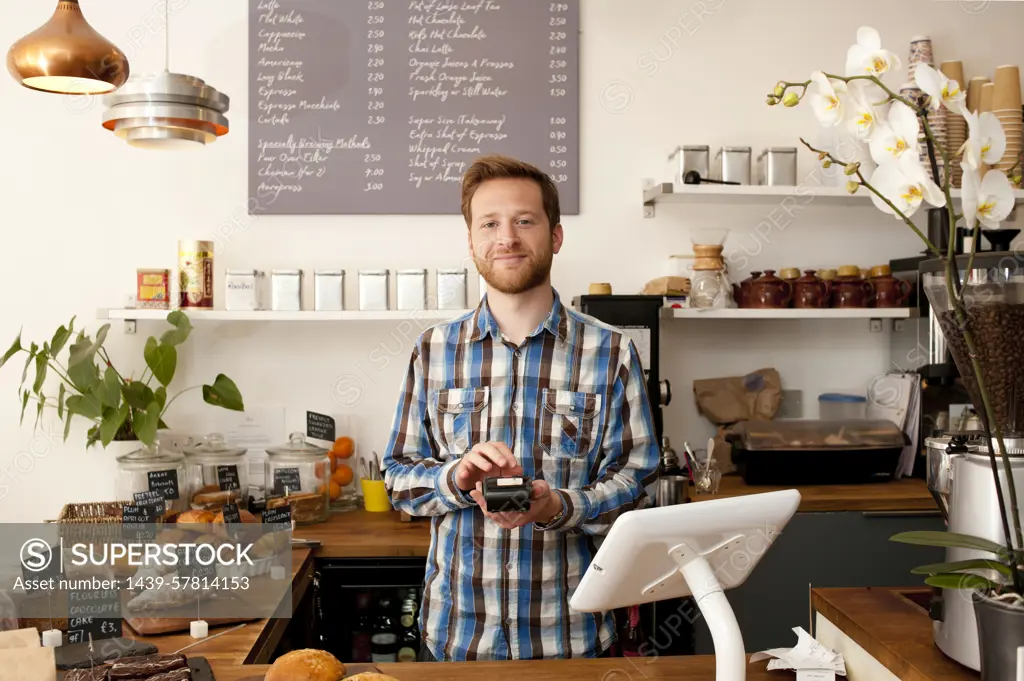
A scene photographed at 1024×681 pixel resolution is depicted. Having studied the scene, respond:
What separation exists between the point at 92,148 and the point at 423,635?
6.98 ft

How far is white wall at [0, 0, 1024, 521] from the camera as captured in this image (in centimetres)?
307

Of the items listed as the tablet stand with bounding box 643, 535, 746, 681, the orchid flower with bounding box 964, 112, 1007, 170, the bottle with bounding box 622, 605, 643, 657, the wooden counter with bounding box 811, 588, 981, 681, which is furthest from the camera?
the bottle with bounding box 622, 605, 643, 657

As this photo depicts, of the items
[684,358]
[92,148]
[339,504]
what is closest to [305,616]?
[339,504]

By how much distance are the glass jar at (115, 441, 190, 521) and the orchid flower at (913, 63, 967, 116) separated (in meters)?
2.25

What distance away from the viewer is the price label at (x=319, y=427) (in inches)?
117

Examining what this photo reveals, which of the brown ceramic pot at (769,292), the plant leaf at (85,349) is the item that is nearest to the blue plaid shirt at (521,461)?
the brown ceramic pot at (769,292)

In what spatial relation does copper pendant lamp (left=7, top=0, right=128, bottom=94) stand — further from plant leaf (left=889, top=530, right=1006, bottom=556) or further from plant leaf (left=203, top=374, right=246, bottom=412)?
plant leaf (left=889, top=530, right=1006, bottom=556)

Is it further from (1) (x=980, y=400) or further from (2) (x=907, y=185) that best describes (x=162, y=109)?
(1) (x=980, y=400)

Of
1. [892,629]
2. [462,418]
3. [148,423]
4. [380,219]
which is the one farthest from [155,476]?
[892,629]

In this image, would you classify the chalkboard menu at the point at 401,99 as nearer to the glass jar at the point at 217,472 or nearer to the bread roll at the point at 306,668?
the glass jar at the point at 217,472

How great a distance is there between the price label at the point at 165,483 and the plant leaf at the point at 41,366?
0.50 metres

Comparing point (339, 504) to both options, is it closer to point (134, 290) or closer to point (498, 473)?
point (134, 290)

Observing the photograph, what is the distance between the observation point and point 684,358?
126 inches

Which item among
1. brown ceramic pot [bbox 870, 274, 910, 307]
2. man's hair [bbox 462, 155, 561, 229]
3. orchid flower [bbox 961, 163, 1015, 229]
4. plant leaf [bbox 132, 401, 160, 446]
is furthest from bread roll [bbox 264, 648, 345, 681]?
brown ceramic pot [bbox 870, 274, 910, 307]
